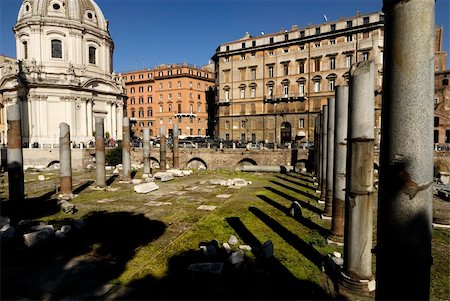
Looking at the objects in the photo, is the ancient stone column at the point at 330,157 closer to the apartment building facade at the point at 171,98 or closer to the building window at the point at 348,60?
the building window at the point at 348,60

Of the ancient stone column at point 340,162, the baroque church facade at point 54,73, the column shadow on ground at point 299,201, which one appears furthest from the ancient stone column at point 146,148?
the ancient stone column at point 340,162

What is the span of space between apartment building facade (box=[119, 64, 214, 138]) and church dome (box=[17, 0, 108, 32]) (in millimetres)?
17406

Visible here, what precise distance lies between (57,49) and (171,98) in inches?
962

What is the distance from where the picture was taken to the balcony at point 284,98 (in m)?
41.2

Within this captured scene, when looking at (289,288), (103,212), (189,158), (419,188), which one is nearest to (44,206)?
(103,212)

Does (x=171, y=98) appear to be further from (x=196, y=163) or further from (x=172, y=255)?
(x=172, y=255)

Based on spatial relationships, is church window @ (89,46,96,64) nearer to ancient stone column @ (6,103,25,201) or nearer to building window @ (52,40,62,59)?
building window @ (52,40,62,59)

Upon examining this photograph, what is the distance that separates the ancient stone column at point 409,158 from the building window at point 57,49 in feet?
136

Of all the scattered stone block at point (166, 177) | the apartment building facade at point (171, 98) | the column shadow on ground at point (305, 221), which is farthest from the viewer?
the apartment building facade at point (171, 98)

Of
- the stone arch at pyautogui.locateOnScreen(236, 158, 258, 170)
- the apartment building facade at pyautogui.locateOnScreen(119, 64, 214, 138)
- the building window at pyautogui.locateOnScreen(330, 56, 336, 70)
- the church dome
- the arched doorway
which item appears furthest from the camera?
the apartment building facade at pyautogui.locateOnScreen(119, 64, 214, 138)

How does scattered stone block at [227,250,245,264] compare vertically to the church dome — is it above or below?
below

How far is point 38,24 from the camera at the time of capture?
35469mm

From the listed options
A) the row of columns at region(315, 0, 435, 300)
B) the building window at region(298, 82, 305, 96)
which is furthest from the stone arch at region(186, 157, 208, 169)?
the row of columns at region(315, 0, 435, 300)

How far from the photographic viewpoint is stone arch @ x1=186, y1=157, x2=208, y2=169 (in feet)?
103
